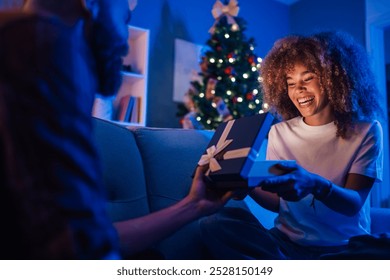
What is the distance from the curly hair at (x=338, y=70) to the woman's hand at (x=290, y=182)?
37cm

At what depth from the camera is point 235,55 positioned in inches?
133

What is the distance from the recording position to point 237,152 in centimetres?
85

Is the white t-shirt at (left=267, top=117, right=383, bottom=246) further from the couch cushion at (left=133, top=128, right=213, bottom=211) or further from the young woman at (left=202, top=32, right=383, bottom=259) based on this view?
the couch cushion at (left=133, top=128, right=213, bottom=211)

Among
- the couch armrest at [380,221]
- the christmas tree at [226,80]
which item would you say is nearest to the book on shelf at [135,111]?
the christmas tree at [226,80]

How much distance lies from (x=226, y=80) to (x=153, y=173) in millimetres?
2130

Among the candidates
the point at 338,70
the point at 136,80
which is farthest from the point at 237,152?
the point at 136,80

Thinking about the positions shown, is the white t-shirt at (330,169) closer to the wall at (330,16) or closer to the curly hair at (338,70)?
the curly hair at (338,70)

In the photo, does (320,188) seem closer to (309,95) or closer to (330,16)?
(309,95)

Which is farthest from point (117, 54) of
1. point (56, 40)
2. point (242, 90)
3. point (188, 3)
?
point (188, 3)

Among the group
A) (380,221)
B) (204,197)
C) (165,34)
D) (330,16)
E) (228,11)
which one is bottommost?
(380,221)

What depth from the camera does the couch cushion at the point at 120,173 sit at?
1.16m

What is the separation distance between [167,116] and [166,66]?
48cm

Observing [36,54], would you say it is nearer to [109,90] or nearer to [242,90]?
[109,90]

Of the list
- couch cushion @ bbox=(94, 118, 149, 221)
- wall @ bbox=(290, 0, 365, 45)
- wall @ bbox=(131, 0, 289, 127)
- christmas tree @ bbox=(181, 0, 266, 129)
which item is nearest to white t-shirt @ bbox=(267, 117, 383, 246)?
couch cushion @ bbox=(94, 118, 149, 221)
